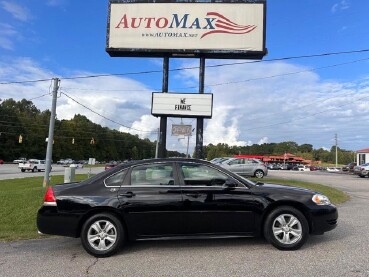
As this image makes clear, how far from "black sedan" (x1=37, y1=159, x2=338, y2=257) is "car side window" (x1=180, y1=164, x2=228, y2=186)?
2cm

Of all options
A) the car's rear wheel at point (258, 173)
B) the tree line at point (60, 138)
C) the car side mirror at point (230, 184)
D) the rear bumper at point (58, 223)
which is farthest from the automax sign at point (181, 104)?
the tree line at point (60, 138)

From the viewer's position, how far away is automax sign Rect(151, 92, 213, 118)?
58.5 feet

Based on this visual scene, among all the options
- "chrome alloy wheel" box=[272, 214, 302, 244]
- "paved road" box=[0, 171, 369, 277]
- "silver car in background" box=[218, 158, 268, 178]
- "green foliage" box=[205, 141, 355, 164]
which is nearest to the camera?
"paved road" box=[0, 171, 369, 277]

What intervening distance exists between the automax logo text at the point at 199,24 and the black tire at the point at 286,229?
526 inches

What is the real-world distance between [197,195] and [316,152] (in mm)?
185157

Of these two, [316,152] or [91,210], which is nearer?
[91,210]

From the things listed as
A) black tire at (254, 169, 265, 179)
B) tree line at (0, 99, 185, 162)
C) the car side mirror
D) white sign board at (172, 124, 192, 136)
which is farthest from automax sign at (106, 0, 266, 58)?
tree line at (0, 99, 185, 162)

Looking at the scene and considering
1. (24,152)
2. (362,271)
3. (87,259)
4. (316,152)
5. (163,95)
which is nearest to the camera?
(362,271)

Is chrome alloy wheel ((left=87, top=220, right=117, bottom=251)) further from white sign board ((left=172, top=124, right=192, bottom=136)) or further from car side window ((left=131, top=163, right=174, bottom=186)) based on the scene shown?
white sign board ((left=172, top=124, right=192, bottom=136))

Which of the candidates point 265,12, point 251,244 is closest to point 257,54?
point 265,12

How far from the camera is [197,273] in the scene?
5.12 metres

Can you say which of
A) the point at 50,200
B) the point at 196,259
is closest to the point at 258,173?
the point at 196,259

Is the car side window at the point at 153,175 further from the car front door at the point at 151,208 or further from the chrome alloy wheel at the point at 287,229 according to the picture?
the chrome alloy wheel at the point at 287,229

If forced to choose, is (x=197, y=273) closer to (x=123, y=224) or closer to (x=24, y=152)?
(x=123, y=224)
